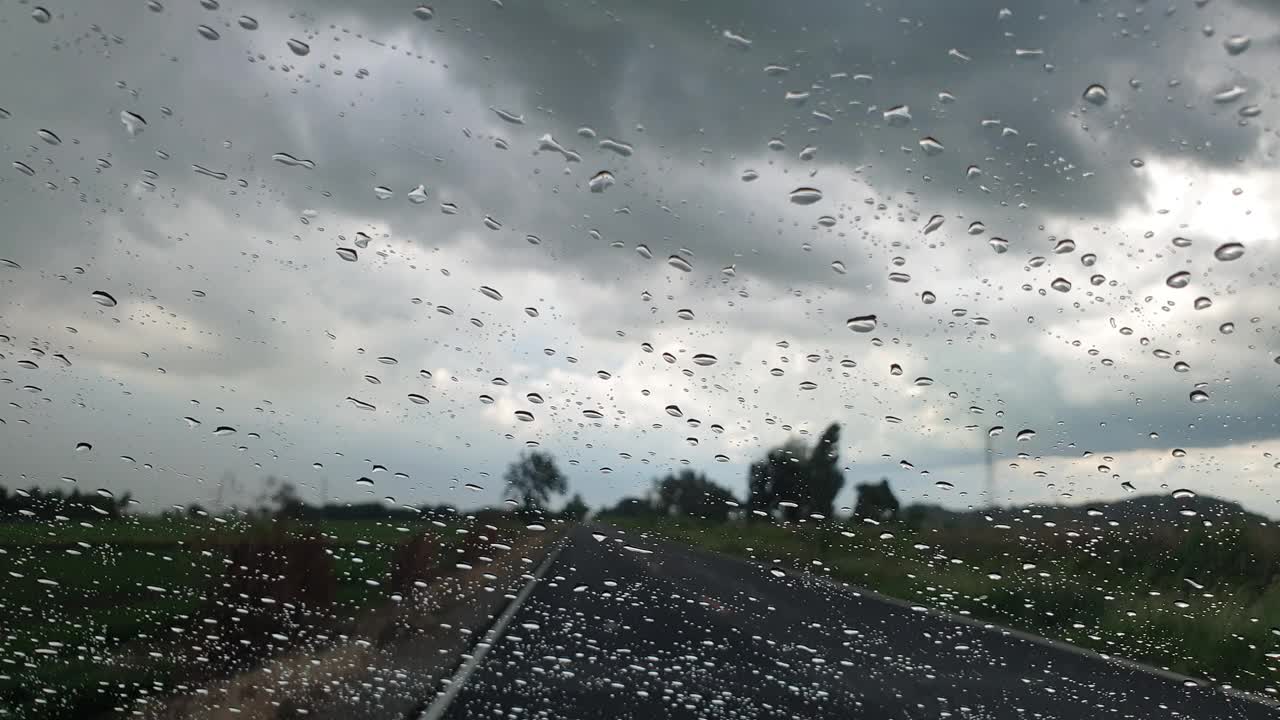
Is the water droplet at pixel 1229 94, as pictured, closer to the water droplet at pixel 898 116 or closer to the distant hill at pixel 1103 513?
the water droplet at pixel 898 116

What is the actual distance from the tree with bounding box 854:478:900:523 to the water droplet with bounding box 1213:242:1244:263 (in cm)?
134

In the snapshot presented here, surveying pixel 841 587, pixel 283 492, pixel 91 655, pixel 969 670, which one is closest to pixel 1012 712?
pixel 969 670

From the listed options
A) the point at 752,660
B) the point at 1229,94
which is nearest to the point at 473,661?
the point at 752,660

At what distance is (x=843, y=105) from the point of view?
3.62 meters

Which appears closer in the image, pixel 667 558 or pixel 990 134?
pixel 990 134

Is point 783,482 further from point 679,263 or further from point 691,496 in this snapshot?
point 679,263

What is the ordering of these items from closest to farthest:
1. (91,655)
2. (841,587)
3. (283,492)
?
(283,492) < (841,587) < (91,655)

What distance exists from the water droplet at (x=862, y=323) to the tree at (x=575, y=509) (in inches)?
47.7

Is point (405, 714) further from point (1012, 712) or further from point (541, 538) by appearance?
point (1012, 712)

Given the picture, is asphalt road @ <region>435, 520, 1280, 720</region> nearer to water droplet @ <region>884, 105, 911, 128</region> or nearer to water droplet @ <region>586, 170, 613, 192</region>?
water droplet @ <region>586, 170, 613, 192</region>

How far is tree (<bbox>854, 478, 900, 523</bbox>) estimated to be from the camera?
422 cm

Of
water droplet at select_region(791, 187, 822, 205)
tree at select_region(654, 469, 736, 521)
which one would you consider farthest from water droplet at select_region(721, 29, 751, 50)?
tree at select_region(654, 469, 736, 521)

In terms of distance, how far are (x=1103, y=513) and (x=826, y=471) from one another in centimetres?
103

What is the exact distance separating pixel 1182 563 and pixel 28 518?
4958 mm
